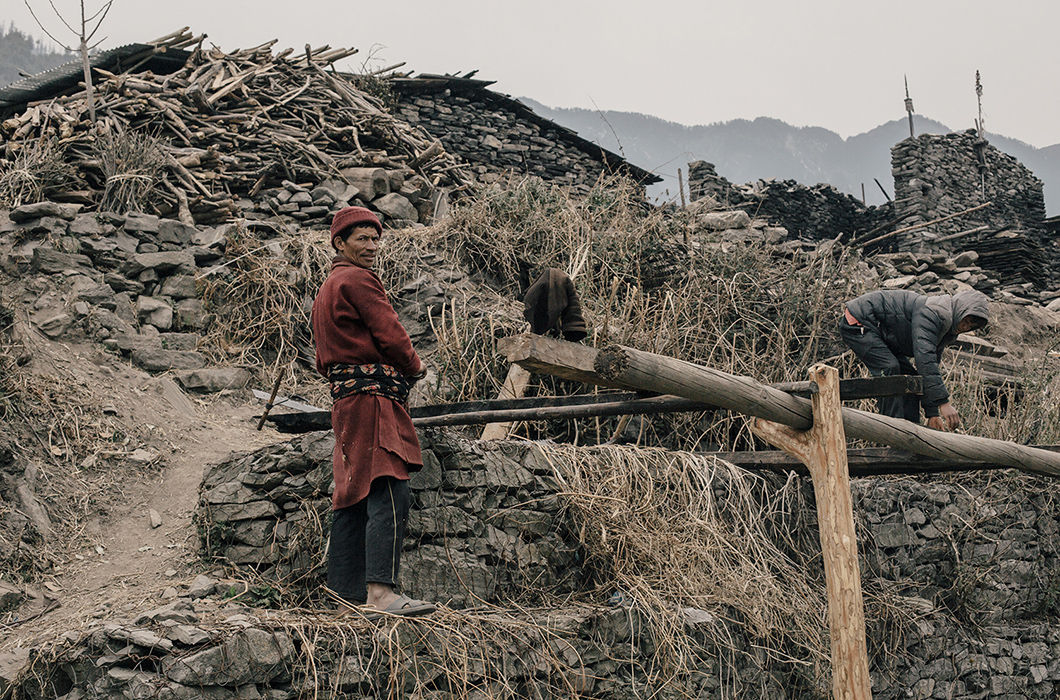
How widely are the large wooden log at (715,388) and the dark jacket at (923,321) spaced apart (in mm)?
532

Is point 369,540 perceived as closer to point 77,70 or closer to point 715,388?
point 715,388

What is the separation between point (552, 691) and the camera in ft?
16.0

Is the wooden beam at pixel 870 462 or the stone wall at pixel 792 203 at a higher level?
the stone wall at pixel 792 203

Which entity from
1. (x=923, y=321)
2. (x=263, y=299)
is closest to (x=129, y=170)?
(x=263, y=299)

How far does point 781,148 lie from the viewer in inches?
4518

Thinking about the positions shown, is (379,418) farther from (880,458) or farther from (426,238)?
(426,238)

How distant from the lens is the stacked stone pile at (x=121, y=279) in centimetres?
748

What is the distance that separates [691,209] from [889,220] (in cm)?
920

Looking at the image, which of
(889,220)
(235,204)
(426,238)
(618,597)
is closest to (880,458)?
(618,597)

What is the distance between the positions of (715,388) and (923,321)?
256 centimetres

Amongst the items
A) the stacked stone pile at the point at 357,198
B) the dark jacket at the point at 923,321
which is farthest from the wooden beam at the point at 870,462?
the stacked stone pile at the point at 357,198

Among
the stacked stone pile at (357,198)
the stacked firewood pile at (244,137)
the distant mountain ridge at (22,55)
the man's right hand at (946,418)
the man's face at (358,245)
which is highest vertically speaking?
the distant mountain ridge at (22,55)

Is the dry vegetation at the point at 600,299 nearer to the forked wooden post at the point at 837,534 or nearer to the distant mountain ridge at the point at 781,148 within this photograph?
the forked wooden post at the point at 837,534

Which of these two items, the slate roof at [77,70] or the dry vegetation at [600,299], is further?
the slate roof at [77,70]
